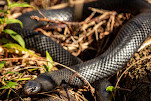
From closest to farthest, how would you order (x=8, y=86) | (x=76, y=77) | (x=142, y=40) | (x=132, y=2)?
(x=8, y=86), (x=76, y=77), (x=142, y=40), (x=132, y=2)

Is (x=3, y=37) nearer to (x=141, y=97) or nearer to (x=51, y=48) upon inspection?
(x=51, y=48)

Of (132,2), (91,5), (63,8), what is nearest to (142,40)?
(132,2)

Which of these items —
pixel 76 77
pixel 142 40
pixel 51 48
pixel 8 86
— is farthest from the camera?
pixel 51 48

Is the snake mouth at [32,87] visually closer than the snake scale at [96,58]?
Yes

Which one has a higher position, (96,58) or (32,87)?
(96,58)

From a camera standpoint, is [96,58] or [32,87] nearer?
[32,87]

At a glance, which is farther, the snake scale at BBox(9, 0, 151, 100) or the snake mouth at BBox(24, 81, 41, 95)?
the snake scale at BBox(9, 0, 151, 100)

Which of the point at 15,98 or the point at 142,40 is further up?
the point at 142,40

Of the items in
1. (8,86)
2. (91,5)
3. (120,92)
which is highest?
(91,5)
